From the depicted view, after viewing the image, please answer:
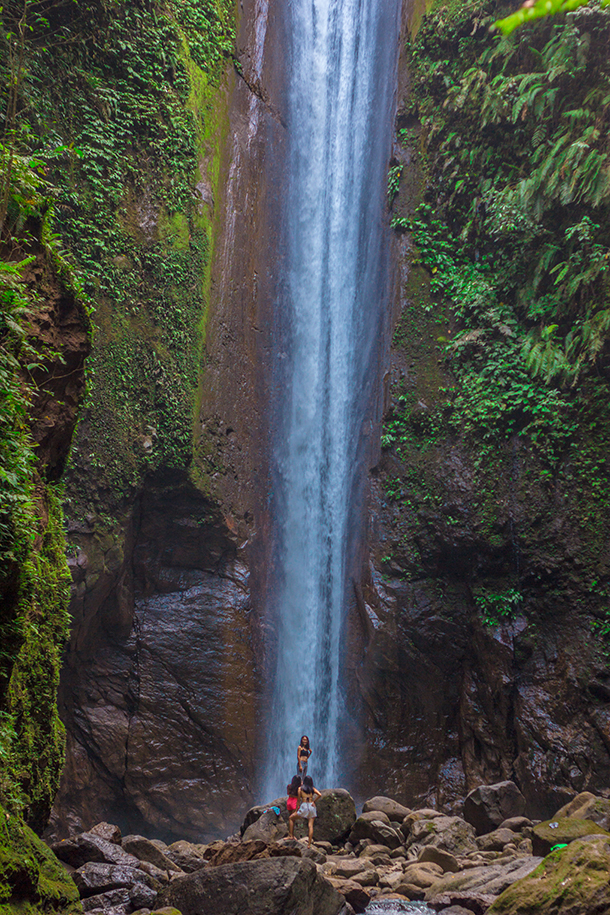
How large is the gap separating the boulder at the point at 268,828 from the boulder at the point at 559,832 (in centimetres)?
395

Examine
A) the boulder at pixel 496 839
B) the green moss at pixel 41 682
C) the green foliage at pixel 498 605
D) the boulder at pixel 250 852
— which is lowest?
the boulder at pixel 250 852

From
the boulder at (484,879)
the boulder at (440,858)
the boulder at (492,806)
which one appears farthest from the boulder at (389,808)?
the boulder at (484,879)

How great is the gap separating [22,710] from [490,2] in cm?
1502

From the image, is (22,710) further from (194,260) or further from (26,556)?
(194,260)

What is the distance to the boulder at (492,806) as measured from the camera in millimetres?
8859

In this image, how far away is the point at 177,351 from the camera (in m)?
12.5

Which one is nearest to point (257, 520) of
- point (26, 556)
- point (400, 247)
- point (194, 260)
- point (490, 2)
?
point (194, 260)

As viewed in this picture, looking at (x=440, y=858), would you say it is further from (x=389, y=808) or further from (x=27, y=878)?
(x=27, y=878)

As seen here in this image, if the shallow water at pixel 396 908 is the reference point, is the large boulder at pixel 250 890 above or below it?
above

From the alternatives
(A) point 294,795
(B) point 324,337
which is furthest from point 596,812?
(B) point 324,337

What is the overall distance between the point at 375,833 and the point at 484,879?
2894 millimetres

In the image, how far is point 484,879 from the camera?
5.98m

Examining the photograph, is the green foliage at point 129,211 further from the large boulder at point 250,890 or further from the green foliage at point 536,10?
the green foliage at point 536,10

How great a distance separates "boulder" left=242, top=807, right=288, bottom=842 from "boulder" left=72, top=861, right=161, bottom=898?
3254mm
